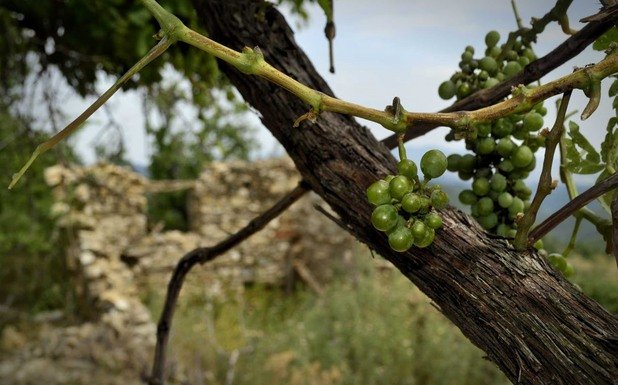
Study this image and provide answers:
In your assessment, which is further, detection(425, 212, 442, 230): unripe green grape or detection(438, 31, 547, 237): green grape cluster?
detection(438, 31, 547, 237): green grape cluster

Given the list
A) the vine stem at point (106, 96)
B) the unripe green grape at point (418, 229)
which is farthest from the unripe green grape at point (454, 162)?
the vine stem at point (106, 96)

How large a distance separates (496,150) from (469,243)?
0.15 meters

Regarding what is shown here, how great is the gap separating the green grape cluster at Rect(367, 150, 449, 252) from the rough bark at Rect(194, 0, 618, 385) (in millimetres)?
90

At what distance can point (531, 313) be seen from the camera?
58 cm

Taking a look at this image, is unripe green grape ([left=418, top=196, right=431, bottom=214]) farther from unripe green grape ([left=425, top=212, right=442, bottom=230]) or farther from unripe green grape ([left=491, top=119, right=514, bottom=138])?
unripe green grape ([left=491, top=119, right=514, bottom=138])

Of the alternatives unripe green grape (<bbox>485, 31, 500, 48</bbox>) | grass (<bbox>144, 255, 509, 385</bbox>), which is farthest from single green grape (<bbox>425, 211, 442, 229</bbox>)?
grass (<bbox>144, 255, 509, 385</bbox>)

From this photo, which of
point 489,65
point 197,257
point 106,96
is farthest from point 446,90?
point 197,257

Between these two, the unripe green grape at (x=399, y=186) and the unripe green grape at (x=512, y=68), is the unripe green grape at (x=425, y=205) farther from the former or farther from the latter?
the unripe green grape at (x=512, y=68)

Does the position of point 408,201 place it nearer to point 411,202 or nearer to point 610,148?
point 411,202

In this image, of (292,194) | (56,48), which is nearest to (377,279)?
(56,48)

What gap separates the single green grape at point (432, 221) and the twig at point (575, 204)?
0.11m

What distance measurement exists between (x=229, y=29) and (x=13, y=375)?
19.2 feet

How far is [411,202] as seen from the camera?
1.72ft

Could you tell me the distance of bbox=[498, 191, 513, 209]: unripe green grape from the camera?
722 mm
